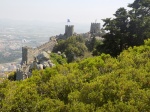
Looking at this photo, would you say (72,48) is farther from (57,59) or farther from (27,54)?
(27,54)

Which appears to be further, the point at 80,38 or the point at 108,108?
the point at 80,38

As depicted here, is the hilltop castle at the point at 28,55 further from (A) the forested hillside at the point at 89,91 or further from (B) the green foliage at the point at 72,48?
(A) the forested hillside at the point at 89,91

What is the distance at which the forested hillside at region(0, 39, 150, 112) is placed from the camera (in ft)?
42.5

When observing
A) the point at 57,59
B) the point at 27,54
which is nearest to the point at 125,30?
the point at 57,59

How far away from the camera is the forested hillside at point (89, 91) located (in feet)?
42.5

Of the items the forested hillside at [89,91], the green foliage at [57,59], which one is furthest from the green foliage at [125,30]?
the forested hillside at [89,91]

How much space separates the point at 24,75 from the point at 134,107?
21176 mm

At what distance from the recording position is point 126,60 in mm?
17844

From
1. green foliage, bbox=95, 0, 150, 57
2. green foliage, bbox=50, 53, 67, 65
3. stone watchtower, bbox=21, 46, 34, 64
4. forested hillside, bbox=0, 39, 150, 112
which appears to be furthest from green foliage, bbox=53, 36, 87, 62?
forested hillside, bbox=0, 39, 150, 112

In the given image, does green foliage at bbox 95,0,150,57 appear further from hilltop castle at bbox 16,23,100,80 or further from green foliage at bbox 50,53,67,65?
hilltop castle at bbox 16,23,100,80

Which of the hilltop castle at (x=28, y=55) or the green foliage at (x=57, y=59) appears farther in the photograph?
the green foliage at (x=57, y=59)

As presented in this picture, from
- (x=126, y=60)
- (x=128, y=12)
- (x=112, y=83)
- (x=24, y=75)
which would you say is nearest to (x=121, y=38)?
(x=128, y=12)

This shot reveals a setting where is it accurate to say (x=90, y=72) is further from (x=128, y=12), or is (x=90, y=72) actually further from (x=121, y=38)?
(x=128, y=12)

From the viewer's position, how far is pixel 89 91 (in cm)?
1409
